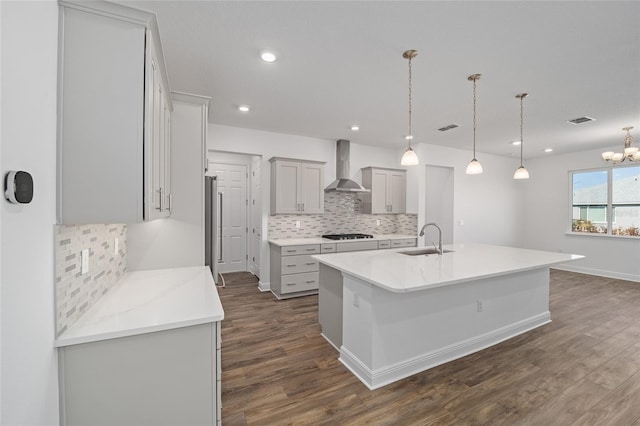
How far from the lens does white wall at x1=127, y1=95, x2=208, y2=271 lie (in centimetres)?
237

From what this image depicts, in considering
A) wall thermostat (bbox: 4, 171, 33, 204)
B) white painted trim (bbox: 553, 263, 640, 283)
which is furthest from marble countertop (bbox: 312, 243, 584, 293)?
white painted trim (bbox: 553, 263, 640, 283)

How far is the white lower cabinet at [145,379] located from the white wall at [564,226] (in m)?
7.75

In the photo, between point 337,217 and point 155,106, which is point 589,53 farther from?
point 337,217

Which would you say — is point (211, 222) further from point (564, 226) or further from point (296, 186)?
point (564, 226)

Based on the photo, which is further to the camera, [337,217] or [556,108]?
[337,217]

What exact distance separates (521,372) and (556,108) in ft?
10.6

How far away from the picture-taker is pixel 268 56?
234cm

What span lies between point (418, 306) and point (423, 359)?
474 millimetres

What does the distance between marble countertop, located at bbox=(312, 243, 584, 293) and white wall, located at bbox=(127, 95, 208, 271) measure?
126cm

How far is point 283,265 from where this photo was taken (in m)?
4.20

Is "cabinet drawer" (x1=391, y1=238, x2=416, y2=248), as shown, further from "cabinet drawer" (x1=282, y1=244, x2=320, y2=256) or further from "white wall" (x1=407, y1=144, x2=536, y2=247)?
"cabinet drawer" (x1=282, y1=244, x2=320, y2=256)

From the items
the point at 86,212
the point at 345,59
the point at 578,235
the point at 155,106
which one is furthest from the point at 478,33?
the point at 578,235

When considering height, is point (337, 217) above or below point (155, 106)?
below

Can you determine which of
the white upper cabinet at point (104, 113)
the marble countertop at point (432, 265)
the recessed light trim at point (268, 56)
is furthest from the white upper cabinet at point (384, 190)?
the white upper cabinet at point (104, 113)
